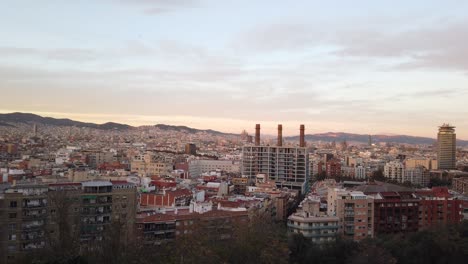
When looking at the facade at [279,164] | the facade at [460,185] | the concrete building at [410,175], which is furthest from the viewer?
the concrete building at [410,175]

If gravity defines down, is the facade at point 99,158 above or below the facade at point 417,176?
above

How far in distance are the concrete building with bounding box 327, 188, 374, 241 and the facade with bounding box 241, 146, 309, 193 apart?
52.4 feet

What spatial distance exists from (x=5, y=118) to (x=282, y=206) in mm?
65220

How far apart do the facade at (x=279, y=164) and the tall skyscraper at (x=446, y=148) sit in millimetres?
34437

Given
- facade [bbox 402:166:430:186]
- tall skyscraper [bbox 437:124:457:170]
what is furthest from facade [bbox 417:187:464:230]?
tall skyscraper [bbox 437:124:457:170]

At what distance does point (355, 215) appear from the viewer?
716 inches

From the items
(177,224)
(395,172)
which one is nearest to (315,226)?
(177,224)

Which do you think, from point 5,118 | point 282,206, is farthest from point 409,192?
point 5,118

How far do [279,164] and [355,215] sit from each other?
17.9 m

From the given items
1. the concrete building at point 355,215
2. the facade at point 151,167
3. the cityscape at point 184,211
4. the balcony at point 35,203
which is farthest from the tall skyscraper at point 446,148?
the balcony at point 35,203

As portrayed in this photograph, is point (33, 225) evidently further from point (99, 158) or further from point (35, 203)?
point (99, 158)

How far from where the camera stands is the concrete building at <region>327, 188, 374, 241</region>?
1808 centimetres

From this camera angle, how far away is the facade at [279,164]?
3528cm

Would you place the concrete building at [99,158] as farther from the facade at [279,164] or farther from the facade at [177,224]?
the facade at [177,224]
